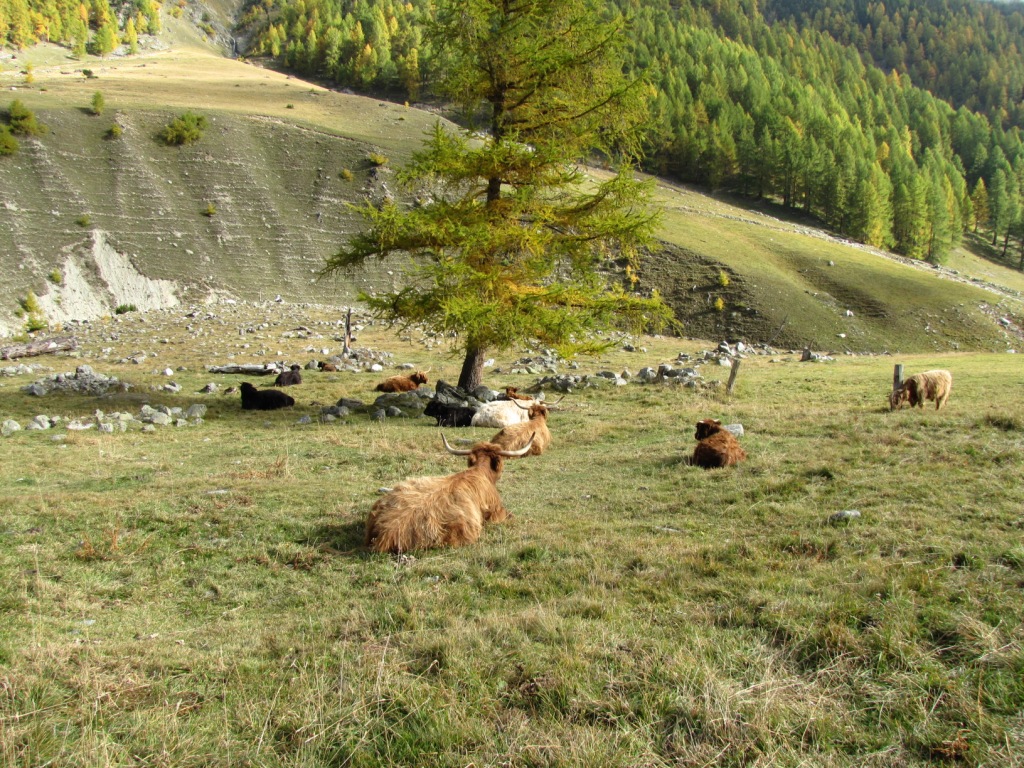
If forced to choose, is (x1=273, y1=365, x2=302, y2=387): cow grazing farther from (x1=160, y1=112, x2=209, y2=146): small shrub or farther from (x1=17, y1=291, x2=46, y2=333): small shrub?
(x1=160, y1=112, x2=209, y2=146): small shrub

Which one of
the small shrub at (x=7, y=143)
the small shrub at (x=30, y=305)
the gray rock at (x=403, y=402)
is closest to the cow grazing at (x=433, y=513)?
the gray rock at (x=403, y=402)

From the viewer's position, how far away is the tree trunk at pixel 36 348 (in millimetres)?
25172

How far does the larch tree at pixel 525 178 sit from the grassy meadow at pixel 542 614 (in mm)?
6403

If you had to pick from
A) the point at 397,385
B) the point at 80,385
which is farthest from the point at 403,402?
the point at 80,385

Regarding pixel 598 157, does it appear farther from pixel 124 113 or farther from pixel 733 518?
pixel 733 518

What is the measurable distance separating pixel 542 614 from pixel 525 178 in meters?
14.0

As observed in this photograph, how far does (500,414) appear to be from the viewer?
48.3 ft

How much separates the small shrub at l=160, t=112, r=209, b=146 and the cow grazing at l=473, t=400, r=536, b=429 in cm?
4734

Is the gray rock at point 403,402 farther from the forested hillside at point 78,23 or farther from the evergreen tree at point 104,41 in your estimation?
the evergreen tree at point 104,41

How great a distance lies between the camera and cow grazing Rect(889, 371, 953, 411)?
1320 cm

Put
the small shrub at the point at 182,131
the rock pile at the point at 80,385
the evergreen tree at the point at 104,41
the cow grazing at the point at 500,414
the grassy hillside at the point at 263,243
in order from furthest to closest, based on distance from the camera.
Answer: the evergreen tree at the point at 104,41, the small shrub at the point at 182,131, the grassy hillside at the point at 263,243, the rock pile at the point at 80,385, the cow grazing at the point at 500,414

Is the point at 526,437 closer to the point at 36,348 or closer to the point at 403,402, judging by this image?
the point at 403,402

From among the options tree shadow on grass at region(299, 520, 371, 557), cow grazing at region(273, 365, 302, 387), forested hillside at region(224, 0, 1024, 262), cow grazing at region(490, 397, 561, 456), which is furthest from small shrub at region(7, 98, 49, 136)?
tree shadow on grass at region(299, 520, 371, 557)

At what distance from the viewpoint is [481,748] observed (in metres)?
3.03
